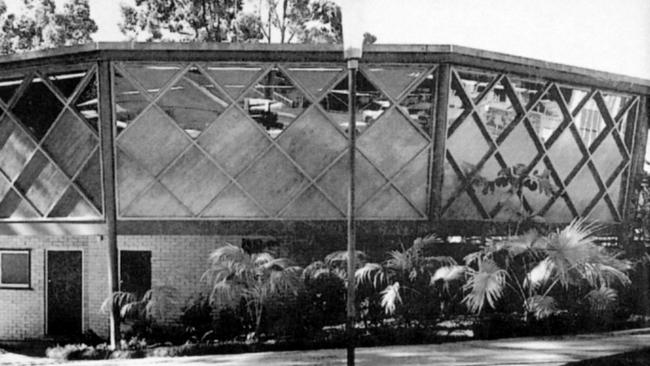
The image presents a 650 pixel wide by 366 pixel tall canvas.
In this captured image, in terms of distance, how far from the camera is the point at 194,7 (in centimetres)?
3347

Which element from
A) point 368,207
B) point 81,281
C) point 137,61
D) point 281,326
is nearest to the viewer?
point 281,326

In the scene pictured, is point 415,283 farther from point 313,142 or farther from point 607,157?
point 607,157

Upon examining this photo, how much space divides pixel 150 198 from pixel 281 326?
387 cm

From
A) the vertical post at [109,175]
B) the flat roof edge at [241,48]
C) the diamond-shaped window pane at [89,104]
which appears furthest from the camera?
the diamond-shaped window pane at [89,104]

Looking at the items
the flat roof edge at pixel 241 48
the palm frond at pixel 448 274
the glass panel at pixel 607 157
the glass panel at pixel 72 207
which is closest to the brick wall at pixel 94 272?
the glass panel at pixel 72 207

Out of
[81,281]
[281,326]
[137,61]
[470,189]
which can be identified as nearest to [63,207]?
[81,281]

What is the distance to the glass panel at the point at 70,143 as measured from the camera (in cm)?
1349

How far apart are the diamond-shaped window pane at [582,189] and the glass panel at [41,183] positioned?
11219 millimetres

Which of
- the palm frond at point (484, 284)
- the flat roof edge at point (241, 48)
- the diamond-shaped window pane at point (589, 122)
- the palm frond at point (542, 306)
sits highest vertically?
the flat roof edge at point (241, 48)

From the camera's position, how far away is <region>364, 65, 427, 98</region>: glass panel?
13.2 meters

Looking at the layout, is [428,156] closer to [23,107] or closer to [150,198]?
[150,198]

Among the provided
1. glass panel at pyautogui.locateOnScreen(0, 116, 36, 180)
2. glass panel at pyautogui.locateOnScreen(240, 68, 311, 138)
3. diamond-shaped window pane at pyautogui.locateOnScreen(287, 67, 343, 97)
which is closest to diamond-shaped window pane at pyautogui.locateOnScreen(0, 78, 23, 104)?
glass panel at pyautogui.locateOnScreen(0, 116, 36, 180)

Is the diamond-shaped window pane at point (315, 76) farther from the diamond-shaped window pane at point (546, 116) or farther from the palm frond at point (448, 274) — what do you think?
the diamond-shaped window pane at point (546, 116)

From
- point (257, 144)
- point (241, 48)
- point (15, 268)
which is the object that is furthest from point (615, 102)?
point (15, 268)
